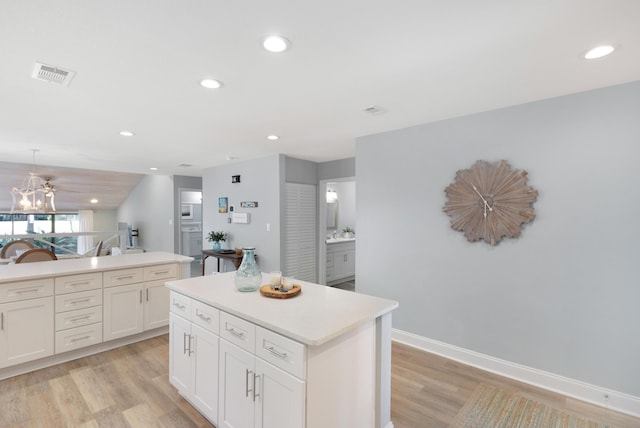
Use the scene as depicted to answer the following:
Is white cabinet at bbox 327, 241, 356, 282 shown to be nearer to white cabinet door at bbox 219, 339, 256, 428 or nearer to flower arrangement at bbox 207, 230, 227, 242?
flower arrangement at bbox 207, 230, 227, 242

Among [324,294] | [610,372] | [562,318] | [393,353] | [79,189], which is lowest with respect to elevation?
[393,353]

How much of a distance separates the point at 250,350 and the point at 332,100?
197 cm

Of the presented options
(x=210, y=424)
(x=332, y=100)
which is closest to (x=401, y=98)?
(x=332, y=100)

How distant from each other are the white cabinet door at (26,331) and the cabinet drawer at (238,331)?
6.77 feet

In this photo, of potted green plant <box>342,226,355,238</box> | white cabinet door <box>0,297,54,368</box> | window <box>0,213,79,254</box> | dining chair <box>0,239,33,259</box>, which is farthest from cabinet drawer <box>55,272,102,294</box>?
window <box>0,213,79,254</box>

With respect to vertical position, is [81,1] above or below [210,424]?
above

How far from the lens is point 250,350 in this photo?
165 centimetres

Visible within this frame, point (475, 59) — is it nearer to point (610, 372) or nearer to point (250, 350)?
point (250, 350)

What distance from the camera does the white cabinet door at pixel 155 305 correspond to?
3.34 meters

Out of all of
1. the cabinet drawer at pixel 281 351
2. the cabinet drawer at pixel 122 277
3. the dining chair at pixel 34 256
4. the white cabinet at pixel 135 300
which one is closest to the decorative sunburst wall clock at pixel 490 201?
the cabinet drawer at pixel 281 351

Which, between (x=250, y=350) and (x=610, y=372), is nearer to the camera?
(x=250, y=350)

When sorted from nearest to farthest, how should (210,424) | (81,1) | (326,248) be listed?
(81,1) < (210,424) < (326,248)

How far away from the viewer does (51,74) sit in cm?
200

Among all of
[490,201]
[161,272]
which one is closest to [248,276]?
[161,272]
